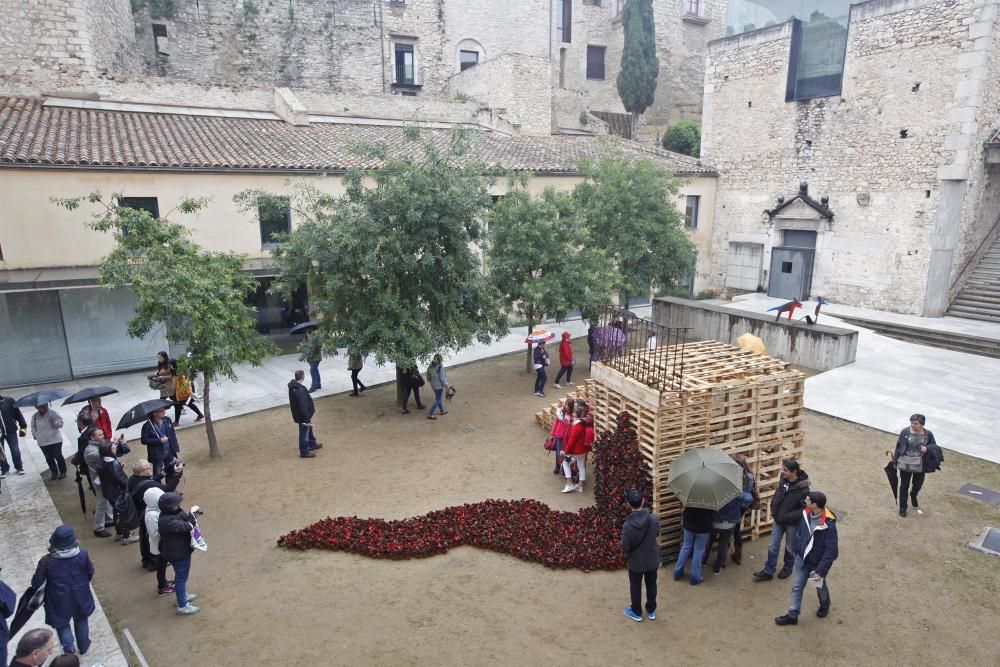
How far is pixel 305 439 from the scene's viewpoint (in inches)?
432

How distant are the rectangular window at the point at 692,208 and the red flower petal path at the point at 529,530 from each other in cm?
2050

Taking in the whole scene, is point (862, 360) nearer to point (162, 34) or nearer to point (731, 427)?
point (731, 427)

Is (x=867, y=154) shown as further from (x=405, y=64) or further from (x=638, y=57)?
(x=405, y=64)

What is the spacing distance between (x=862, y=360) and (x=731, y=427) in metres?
11.0

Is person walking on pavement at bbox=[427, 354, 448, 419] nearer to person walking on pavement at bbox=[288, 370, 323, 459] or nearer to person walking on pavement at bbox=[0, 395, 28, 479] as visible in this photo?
person walking on pavement at bbox=[288, 370, 323, 459]

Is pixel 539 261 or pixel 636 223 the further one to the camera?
pixel 636 223

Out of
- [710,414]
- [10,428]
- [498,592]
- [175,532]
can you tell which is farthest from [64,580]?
[710,414]

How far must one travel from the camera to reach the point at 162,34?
29.9m

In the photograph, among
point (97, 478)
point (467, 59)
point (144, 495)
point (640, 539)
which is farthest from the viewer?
point (467, 59)

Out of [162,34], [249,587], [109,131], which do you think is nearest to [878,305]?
[249,587]

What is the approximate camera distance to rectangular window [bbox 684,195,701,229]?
88.2ft

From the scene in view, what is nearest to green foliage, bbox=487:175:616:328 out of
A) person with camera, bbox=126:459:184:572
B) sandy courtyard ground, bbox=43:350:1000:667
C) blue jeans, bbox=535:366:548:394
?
blue jeans, bbox=535:366:548:394

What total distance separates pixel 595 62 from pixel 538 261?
1257 inches

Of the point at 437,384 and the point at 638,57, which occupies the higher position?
the point at 638,57
